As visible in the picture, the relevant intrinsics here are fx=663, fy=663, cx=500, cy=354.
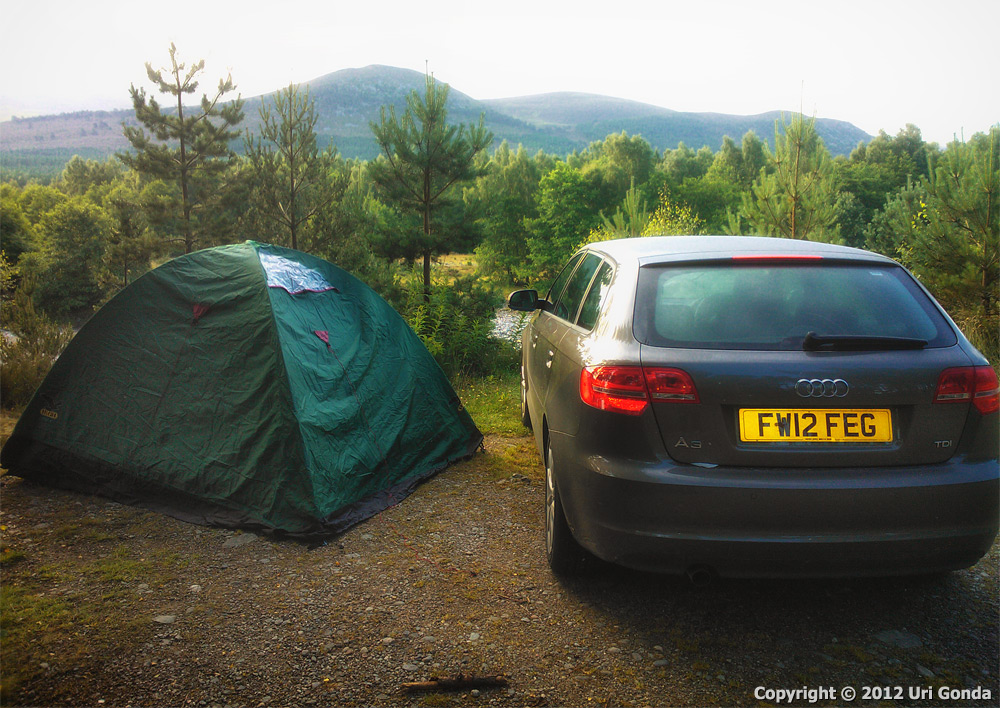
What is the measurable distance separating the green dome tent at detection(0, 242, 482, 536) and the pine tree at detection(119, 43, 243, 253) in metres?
23.9

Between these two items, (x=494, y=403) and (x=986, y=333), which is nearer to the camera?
(x=494, y=403)

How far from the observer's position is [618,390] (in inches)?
104

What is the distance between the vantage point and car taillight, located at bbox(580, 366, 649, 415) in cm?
258

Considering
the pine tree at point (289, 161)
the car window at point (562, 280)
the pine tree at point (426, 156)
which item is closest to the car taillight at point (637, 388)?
the car window at point (562, 280)

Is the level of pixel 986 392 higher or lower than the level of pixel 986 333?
higher

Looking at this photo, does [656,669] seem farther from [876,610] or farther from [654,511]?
[876,610]

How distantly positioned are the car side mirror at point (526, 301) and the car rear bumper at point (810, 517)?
2.47 m

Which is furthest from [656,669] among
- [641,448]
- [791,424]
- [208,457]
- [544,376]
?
[208,457]

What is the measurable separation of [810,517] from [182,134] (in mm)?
31261

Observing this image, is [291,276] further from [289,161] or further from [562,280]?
[289,161]

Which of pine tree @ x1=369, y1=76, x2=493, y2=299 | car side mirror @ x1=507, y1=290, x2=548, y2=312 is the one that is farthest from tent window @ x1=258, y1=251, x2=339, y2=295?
pine tree @ x1=369, y1=76, x2=493, y2=299

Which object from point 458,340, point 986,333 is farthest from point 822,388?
point 986,333

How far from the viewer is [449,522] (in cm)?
410

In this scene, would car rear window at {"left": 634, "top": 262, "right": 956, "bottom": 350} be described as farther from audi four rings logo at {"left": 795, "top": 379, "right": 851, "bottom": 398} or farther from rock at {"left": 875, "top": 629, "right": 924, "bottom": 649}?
rock at {"left": 875, "top": 629, "right": 924, "bottom": 649}
